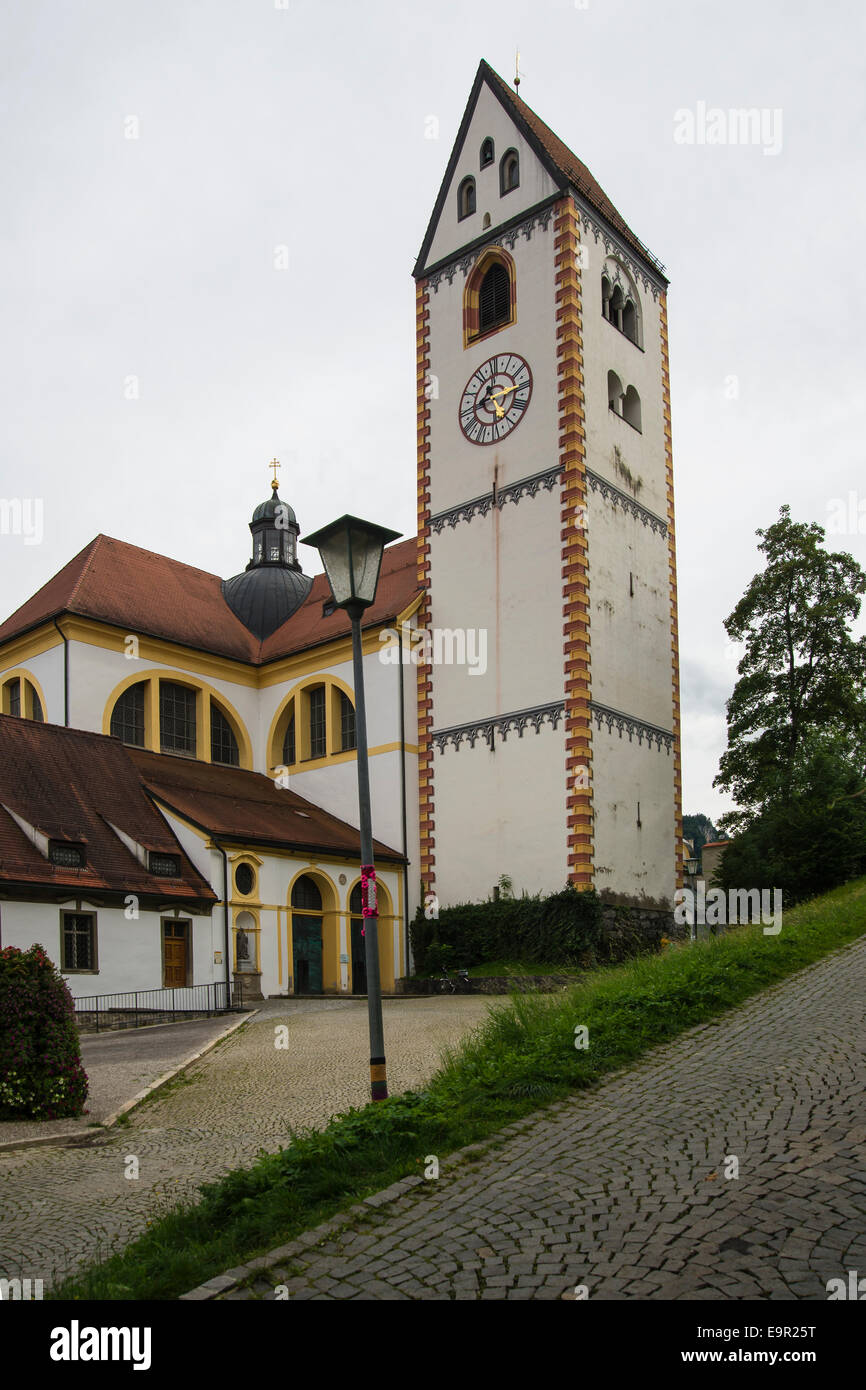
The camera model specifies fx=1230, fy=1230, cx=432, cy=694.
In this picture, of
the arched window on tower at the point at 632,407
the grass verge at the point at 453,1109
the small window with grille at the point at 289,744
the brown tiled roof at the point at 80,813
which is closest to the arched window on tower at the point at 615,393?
the arched window on tower at the point at 632,407

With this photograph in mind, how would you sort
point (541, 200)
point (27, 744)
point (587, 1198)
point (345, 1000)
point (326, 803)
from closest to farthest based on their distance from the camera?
1. point (587, 1198)
2. point (345, 1000)
3. point (27, 744)
4. point (541, 200)
5. point (326, 803)

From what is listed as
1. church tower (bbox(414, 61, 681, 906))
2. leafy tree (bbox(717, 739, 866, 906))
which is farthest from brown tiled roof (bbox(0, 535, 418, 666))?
leafy tree (bbox(717, 739, 866, 906))

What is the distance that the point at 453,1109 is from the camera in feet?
27.8

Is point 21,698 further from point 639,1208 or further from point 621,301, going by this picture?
point 639,1208

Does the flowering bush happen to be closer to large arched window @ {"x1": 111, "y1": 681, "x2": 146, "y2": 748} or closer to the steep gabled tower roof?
large arched window @ {"x1": 111, "y1": 681, "x2": 146, "y2": 748}

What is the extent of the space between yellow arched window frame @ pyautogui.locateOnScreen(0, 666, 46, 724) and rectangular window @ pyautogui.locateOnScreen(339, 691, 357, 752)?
7.95 meters

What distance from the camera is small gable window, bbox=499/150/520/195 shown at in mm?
32500

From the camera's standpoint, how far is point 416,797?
31.5 m

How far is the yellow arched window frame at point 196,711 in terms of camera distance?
108 ft

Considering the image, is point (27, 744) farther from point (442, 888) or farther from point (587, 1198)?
point (587, 1198)

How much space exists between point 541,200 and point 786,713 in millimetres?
14521

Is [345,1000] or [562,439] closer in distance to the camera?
[345,1000]

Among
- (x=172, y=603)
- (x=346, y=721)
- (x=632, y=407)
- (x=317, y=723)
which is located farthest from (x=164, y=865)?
(x=632, y=407)

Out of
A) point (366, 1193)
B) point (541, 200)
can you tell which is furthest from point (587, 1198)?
point (541, 200)
